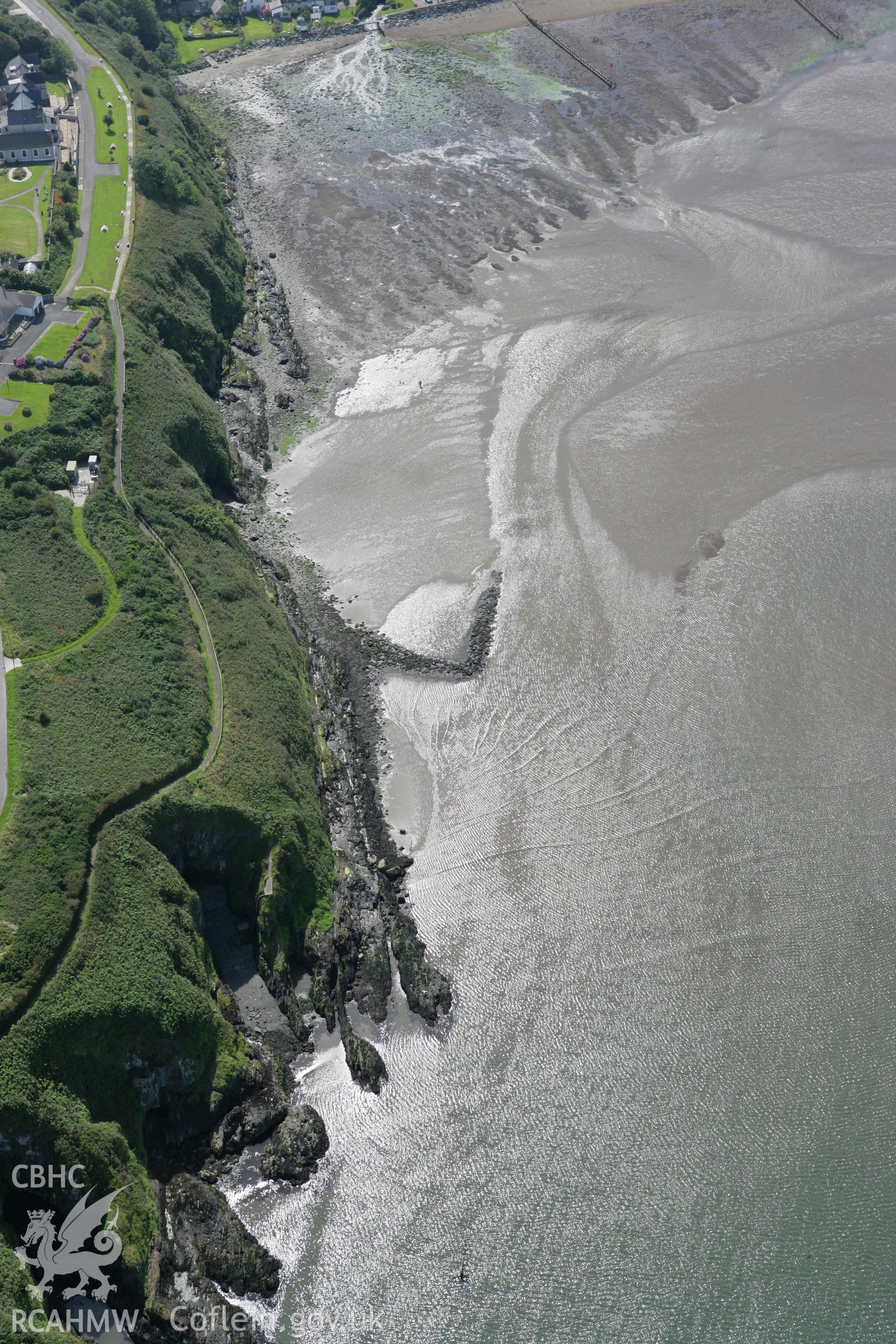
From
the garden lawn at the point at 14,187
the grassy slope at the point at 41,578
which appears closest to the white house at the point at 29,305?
the garden lawn at the point at 14,187

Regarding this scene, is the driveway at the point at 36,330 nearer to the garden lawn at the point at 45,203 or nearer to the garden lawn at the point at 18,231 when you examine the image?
the garden lawn at the point at 45,203

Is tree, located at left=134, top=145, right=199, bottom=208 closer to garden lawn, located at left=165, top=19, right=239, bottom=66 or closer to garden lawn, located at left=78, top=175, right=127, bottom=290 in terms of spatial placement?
garden lawn, located at left=78, top=175, right=127, bottom=290

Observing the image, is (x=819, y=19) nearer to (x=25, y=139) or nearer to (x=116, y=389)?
(x=25, y=139)

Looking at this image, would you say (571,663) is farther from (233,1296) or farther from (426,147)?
(426,147)

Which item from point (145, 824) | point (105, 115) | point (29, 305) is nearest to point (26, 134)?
point (105, 115)

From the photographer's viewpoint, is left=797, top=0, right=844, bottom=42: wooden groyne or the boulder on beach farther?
left=797, top=0, right=844, bottom=42: wooden groyne

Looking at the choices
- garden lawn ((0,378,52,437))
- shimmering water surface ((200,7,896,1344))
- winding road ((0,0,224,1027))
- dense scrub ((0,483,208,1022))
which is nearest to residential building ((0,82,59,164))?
winding road ((0,0,224,1027))
